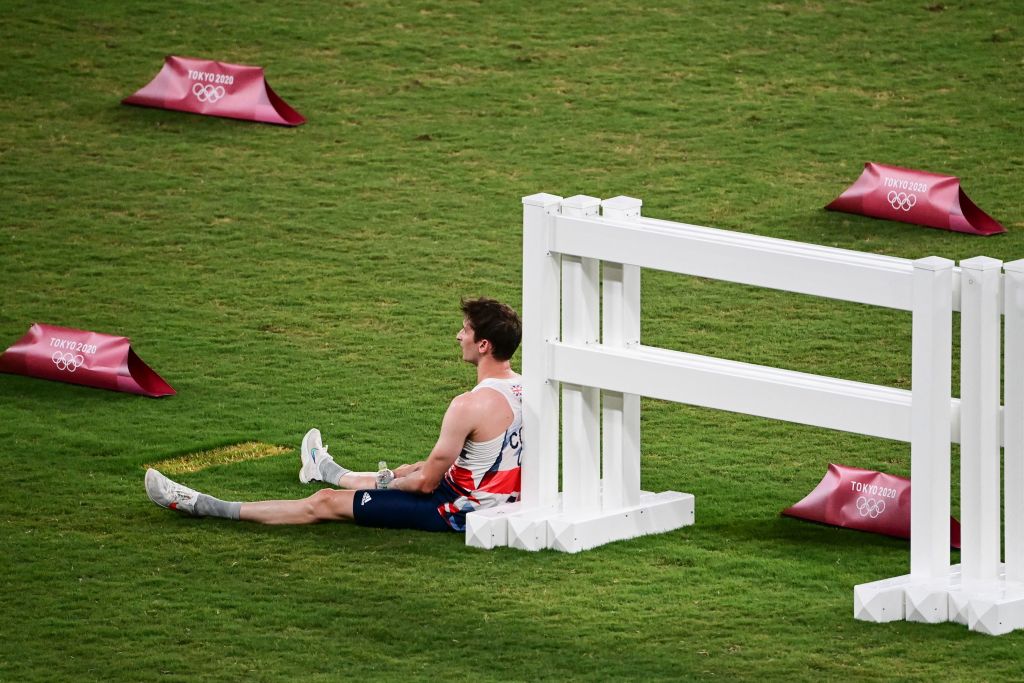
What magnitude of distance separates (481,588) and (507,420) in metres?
0.86

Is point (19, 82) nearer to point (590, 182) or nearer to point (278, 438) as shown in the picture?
point (590, 182)

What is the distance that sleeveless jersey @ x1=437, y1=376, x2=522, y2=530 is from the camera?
7.89 m

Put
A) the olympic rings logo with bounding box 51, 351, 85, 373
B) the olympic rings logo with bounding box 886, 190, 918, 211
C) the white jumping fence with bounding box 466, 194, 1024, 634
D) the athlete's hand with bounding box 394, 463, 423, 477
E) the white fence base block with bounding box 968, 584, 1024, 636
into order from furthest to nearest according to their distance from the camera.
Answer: the olympic rings logo with bounding box 886, 190, 918, 211 < the olympic rings logo with bounding box 51, 351, 85, 373 < the athlete's hand with bounding box 394, 463, 423, 477 < the white jumping fence with bounding box 466, 194, 1024, 634 < the white fence base block with bounding box 968, 584, 1024, 636

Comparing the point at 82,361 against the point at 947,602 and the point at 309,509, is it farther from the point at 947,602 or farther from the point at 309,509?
the point at 947,602

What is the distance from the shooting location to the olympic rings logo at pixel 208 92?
49.0 feet

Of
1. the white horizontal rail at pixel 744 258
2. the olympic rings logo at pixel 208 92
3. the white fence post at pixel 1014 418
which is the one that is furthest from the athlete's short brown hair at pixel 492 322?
the olympic rings logo at pixel 208 92

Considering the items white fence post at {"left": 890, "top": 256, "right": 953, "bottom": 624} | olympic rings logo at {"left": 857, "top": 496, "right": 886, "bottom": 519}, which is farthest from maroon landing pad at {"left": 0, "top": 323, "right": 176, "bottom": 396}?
white fence post at {"left": 890, "top": 256, "right": 953, "bottom": 624}

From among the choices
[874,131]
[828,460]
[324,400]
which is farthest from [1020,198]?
[324,400]

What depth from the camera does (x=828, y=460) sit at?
894cm

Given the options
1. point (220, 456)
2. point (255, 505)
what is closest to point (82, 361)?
point (220, 456)

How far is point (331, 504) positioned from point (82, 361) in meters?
2.73

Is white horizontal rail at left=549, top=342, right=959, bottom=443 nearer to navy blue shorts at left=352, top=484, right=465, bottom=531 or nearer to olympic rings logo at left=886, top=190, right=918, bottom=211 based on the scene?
navy blue shorts at left=352, top=484, right=465, bottom=531

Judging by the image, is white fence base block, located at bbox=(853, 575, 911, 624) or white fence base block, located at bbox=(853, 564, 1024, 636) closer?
white fence base block, located at bbox=(853, 564, 1024, 636)

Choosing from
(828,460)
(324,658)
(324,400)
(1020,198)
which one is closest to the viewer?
(324,658)
